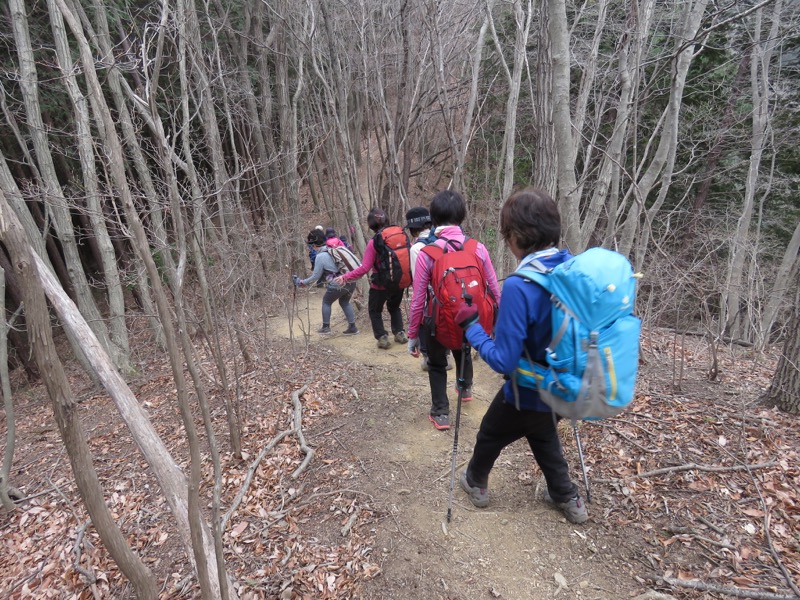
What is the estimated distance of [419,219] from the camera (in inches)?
144

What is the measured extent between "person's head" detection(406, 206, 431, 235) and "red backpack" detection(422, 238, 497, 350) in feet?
2.58

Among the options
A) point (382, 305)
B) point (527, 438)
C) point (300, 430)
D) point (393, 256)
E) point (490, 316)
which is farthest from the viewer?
point (382, 305)

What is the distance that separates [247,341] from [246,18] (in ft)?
28.3

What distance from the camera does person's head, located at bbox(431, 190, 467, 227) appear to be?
9.88ft

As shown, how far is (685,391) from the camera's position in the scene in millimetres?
3719

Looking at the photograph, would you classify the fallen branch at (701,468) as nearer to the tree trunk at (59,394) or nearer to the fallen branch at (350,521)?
the fallen branch at (350,521)

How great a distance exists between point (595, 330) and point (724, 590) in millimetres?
1587

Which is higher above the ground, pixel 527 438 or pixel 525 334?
pixel 525 334

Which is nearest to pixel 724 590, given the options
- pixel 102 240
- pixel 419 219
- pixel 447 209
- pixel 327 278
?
pixel 447 209

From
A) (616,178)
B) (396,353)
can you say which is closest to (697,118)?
(616,178)

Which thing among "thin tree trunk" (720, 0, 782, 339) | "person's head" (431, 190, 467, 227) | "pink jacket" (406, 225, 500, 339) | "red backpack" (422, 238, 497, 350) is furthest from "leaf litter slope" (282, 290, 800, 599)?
"thin tree trunk" (720, 0, 782, 339)

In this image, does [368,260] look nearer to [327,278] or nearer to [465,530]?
[327,278]

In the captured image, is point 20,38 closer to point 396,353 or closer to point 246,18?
point 246,18

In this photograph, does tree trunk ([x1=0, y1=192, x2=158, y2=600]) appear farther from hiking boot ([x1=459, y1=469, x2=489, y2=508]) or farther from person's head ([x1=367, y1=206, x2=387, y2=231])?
person's head ([x1=367, y1=206, x2=387, y2=231])
